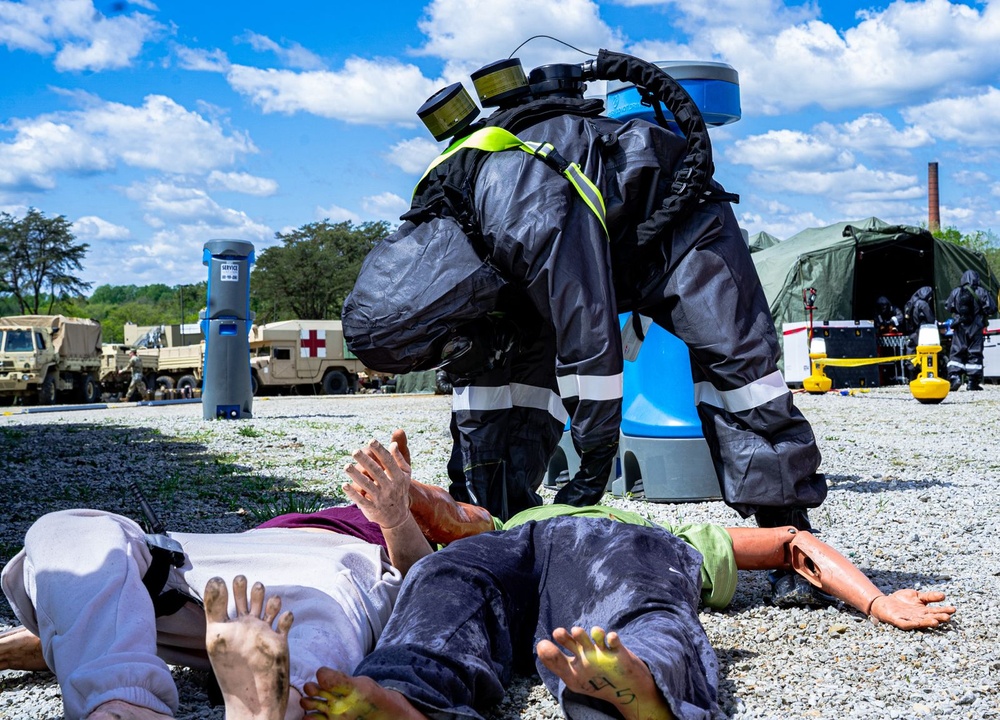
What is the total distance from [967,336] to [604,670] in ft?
52.6

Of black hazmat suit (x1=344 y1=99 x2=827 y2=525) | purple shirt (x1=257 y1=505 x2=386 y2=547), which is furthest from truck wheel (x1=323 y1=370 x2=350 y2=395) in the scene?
purple shirt (x1=257 y1=505 x2=386 y2=547)

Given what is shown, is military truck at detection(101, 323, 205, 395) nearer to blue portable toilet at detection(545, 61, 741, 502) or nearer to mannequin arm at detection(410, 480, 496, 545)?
blue portable toilet at detection(545, 61, 741, 502)

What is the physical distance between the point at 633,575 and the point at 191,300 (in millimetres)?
77111

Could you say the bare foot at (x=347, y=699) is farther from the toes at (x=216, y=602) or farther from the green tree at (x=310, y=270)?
the green tree at (x=310, y=270)

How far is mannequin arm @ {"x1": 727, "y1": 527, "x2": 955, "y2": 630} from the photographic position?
2629 millimetres

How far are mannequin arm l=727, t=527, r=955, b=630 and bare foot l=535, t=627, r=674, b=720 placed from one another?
3.61 feet

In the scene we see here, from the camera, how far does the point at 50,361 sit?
21.8 meters

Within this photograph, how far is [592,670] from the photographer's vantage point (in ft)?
5.72

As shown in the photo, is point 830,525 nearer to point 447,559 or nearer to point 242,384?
point 447,559

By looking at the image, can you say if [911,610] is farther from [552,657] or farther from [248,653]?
[248,653]

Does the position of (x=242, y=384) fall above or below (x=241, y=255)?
below

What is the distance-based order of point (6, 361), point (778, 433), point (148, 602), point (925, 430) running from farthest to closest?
point (6, 361) → point (925, 430) → point (778, 433) → point (148, 602)

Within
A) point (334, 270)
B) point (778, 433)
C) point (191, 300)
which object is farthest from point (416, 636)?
point (191, 300)

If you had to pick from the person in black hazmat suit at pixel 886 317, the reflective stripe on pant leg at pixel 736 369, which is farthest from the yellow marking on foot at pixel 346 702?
the person in black hazmat suit at pixel 886 317
